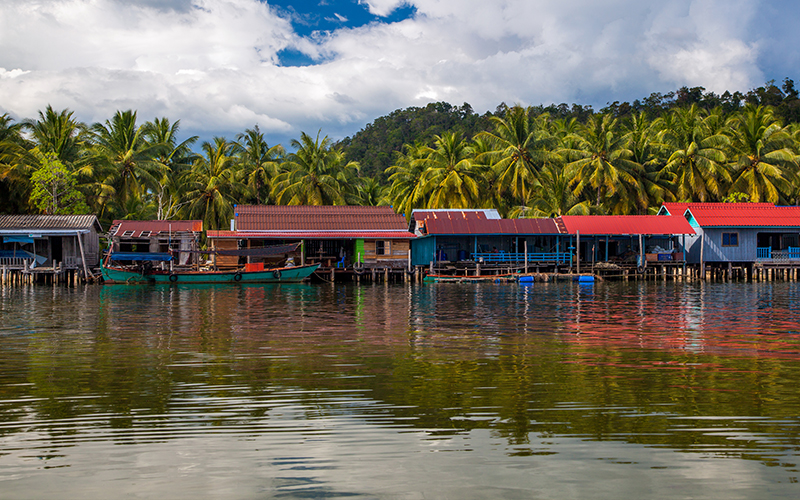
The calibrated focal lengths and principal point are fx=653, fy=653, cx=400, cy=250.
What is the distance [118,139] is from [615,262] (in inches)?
1460

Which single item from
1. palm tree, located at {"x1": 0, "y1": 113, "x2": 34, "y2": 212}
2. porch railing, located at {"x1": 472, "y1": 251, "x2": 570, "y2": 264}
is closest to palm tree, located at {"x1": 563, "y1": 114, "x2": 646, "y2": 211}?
porch railing, located at {"x1": 472, "y1": 251, "x2": 570, "y2": 264}

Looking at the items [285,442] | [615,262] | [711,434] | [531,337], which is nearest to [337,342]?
[531,337]

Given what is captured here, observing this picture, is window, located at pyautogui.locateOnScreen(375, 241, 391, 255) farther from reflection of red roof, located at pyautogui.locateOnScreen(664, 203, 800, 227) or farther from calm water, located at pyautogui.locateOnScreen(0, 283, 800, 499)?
calm water, located at pyautogui.locateOnScreen(0, 283, 800, 499)

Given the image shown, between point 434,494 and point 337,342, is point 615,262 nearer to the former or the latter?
point 337,342

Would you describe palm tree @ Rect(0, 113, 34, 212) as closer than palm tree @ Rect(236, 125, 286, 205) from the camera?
Yes

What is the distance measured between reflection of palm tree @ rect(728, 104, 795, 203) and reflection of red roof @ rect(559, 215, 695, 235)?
9910mm

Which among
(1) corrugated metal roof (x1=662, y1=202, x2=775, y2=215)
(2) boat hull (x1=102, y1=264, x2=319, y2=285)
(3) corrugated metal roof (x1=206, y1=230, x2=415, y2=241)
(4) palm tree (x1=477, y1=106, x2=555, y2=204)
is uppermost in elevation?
(4) palm tree (x1=477, y1=106, x2=555, y2=204)

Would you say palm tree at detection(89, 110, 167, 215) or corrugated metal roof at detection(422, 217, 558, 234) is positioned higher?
palm tree at detection(89, 110, 167, 215)

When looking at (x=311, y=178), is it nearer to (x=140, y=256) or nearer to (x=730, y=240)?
(x=140, y=256)

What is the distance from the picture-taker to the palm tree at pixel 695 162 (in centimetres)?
4897

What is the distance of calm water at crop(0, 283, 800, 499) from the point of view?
6.02m

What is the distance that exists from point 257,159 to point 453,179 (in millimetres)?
16726

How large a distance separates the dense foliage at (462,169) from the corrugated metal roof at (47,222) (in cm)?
401

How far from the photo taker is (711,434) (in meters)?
7.39
